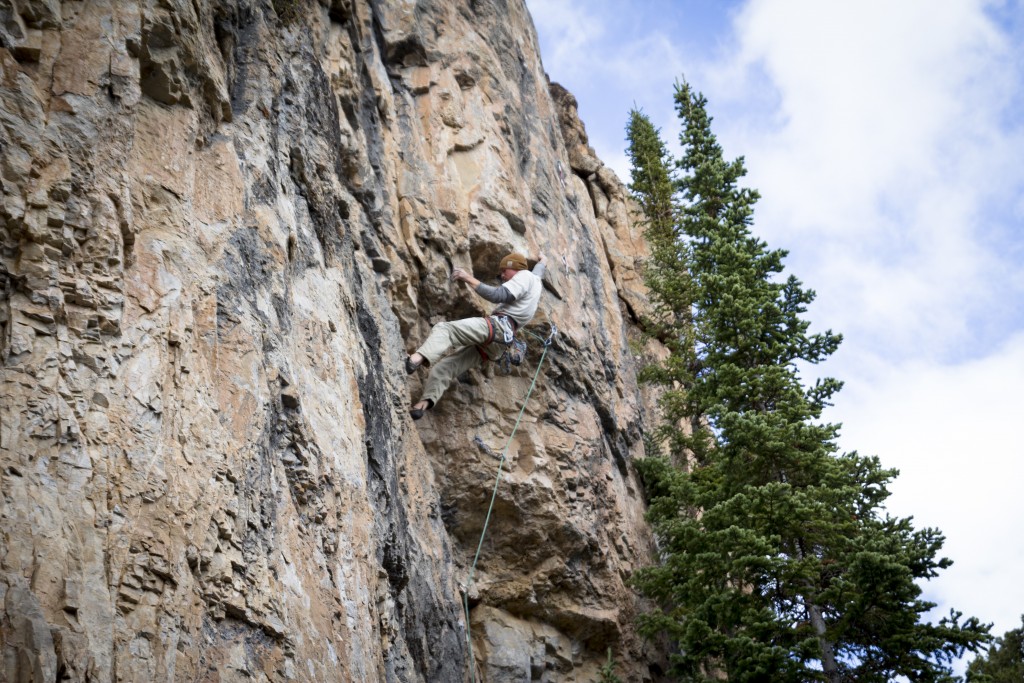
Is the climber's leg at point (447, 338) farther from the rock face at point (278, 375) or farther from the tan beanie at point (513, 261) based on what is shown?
the tan beanie at point (513, 261)

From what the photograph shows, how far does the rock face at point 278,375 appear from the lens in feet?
17.0

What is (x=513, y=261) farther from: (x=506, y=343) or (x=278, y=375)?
(x=278, y=375)

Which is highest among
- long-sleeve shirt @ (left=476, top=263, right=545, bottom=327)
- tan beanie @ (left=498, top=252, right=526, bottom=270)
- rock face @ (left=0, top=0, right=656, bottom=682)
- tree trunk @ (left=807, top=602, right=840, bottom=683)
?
tan beanie @ (left=498, top=252, right=526, bottom=270)

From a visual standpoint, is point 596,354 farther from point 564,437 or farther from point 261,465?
point 261,465

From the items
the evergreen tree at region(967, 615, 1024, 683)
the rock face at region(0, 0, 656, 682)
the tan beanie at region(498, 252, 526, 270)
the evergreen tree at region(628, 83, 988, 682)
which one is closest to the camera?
the rock face at region(0, 0, 656, 682)

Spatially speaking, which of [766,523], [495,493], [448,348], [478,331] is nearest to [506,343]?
[478,331]

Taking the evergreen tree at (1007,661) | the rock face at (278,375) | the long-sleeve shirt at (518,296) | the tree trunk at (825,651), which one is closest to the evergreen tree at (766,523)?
the tree trunk at (825,651)

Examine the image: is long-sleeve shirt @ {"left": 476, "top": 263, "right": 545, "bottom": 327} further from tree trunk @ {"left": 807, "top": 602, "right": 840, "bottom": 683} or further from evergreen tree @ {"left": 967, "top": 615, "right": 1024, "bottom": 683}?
evergreen tree @ {"left": 967, "top": 615, "right": 1024, "bottom": 683}

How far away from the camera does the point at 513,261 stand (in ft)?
40.0

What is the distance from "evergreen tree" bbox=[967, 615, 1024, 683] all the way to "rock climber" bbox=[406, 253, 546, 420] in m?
9.02

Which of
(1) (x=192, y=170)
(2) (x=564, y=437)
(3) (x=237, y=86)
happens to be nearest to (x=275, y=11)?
(3) (x=237, y=86)

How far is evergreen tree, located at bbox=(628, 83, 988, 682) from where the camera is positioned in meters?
10.3

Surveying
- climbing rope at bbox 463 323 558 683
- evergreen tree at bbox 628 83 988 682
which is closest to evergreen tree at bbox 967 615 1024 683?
evergreen tree at bbox 628 83 988 682

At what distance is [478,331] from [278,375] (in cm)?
441
